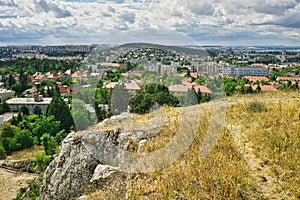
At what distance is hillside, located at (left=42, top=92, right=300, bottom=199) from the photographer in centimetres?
311

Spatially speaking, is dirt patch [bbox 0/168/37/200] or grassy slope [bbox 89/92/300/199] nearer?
grassy slope [bbox 89/92/300/199]

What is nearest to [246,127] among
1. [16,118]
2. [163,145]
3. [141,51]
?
[163,145]

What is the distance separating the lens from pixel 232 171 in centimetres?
320

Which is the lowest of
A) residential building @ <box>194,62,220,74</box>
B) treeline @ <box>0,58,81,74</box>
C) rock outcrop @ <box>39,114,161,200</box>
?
treeline @ <box>0,58,81,74</box>

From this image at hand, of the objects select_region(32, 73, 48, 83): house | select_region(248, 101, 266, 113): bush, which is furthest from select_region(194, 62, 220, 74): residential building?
select_region(32, 73, 48, 83): house

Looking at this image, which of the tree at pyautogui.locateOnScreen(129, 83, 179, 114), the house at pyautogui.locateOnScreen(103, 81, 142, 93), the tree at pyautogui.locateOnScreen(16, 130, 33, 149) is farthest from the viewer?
the tree at pyautogui.locateOnScreen(16, 130, 33, 149)

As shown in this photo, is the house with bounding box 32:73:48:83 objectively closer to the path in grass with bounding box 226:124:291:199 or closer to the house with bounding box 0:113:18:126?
the house with bounding box 0:113:18:126

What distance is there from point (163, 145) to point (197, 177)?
4.24 ft

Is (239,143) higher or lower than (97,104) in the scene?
lower

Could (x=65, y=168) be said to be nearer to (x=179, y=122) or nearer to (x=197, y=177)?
(x=179, y=122)

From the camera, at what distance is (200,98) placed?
6660 millimetres

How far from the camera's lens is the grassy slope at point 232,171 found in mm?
3018

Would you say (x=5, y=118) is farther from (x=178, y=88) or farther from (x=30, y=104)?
(x=178, y=88)

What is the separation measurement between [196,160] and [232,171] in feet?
2.06
